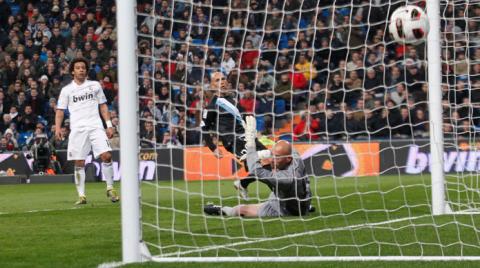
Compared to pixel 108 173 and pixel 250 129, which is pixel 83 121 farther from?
pixel 250 129

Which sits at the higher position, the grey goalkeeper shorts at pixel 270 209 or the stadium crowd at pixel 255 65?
the stadium crowd at pixel 255 65

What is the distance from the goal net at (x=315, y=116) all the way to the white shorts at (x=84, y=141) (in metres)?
0.83

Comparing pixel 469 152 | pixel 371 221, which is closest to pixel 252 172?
pixel 371 221

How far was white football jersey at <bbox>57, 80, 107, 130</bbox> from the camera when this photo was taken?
1430cm

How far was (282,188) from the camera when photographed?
10.9m

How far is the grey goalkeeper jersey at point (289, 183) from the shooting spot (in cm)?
1048

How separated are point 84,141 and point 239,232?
517cm

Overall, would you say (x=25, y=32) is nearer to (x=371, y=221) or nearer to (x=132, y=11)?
(x=371, y=221)

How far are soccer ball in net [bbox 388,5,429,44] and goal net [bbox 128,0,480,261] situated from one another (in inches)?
28.5

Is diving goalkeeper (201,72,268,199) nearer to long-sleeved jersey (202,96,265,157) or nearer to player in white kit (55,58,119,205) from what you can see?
long-sleeved jersey (202,96,265,157)

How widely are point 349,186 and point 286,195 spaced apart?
6.34 m

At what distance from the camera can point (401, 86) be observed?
17.1 metres

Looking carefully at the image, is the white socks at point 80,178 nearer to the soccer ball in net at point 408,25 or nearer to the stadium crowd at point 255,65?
the stadium crowd at point 255,65

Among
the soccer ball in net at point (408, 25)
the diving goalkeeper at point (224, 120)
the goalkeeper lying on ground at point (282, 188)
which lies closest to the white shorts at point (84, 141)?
the diving goalkeeper at point (224, 120)
